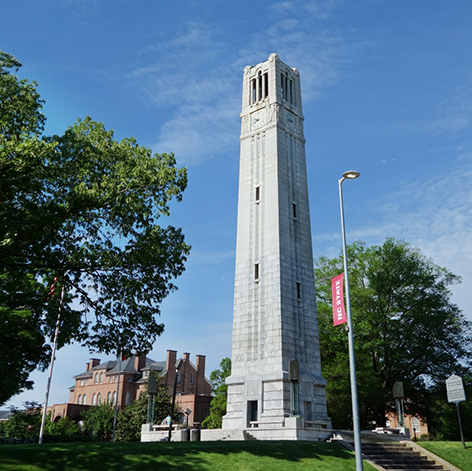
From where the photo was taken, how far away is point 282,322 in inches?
1252

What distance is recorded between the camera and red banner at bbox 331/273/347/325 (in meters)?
19.5

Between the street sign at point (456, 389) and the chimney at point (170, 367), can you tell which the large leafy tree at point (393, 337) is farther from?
the chimney at point (170, 367)

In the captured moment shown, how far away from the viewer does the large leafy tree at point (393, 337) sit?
1574 inches

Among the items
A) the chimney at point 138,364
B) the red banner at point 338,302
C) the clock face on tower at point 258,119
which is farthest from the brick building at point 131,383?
the red banner at point 338,302

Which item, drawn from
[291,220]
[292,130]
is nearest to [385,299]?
[291,220]

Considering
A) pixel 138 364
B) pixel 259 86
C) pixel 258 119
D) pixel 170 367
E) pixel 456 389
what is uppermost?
pixel 259 86

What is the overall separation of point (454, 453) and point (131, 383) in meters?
66.3

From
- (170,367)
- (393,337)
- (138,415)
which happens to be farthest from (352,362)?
(170,367)

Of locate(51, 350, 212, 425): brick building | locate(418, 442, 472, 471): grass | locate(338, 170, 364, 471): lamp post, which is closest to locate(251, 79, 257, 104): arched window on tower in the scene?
locate(338, 170, 364, 471): lamp post

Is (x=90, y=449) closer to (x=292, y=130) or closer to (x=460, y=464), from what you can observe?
(x=460, y=464)

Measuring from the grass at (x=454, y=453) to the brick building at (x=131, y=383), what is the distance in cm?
5042

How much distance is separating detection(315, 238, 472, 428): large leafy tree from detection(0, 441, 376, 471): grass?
57.3 feet

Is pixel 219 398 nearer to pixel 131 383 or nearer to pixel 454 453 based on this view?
pixel 131 383

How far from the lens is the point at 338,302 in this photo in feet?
66.5
